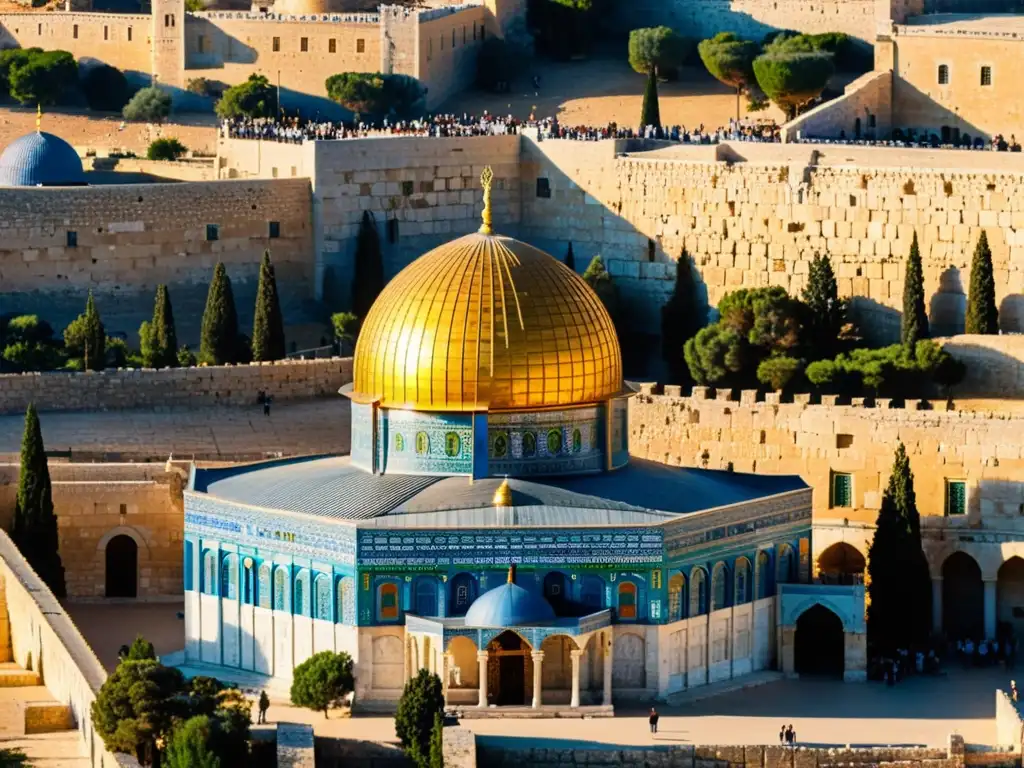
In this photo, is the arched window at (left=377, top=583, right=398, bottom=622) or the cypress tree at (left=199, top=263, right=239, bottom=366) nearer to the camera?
the arched window at (left=377, top=583, right=398, bottom=622)

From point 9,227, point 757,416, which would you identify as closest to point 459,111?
point 9,227

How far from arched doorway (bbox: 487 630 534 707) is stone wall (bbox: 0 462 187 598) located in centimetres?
739

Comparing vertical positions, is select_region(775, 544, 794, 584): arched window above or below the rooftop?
below

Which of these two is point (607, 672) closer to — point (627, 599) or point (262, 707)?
point (627, 599)

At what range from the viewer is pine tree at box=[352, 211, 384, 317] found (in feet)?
264

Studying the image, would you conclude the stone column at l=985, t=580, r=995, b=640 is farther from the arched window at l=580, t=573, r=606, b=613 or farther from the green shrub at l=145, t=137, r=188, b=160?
the green shrub at l=145, t=137, r=188, b=160

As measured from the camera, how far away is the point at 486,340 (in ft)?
215

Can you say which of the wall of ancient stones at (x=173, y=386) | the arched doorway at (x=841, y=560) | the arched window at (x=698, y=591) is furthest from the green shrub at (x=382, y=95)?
the arched window at (x=698, y=591)

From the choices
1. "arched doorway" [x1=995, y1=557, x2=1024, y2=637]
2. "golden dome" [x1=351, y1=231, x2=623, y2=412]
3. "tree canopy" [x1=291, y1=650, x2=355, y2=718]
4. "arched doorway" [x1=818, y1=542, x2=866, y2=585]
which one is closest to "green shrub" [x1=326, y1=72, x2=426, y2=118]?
"arched doorway" [x1=818, y1=542, x2=866, y2=585]

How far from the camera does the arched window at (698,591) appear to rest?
212 ft

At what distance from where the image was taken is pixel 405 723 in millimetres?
61250

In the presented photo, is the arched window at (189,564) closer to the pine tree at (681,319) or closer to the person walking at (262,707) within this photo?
the person walking at (262,707)

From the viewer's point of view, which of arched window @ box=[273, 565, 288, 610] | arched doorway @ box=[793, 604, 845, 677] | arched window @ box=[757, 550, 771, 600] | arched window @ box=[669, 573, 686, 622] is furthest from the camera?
arched doorway @ box=[793, 604, 845, 677]

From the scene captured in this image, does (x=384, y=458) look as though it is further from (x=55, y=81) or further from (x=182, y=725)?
(x=55, y=81)
